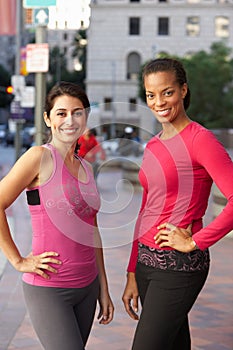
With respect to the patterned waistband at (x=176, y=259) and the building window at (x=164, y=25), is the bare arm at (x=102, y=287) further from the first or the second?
the building window at (x=164, y=25)

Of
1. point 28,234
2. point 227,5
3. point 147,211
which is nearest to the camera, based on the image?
point 147,211

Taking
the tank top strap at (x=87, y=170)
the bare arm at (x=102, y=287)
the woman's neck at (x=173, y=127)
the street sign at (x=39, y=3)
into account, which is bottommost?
the bare arm at (x=102, y=287)

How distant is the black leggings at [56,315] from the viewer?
3277 millimetres

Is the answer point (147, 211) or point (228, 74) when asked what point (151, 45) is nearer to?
point (228, 74)

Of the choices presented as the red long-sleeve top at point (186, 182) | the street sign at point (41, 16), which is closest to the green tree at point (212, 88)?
the street sign at point (41, 16)

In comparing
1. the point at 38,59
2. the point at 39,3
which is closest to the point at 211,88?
the point at 38,59

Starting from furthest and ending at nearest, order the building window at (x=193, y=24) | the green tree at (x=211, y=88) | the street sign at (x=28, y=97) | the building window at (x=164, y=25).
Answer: the building window at (x=164, y=25), the building window at (x=193, y=24), the green tree at (x=211, y=88), the street sign at (x=28, y=97)

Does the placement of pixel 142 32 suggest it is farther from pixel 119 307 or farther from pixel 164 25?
pixel 119 307

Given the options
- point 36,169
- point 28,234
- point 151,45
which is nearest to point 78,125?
point 36,169

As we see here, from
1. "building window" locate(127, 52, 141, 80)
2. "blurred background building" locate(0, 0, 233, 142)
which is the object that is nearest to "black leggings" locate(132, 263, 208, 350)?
"blurred background building" locate(0, 0, 233, 142)

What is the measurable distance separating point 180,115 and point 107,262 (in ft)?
19.6

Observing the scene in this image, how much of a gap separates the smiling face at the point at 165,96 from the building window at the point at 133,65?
7258cm

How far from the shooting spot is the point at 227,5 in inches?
2901

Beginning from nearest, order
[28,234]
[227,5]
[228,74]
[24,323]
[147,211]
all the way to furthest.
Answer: [147,211] < [24,323] < [28,234] < [228,74] < [227,5]
